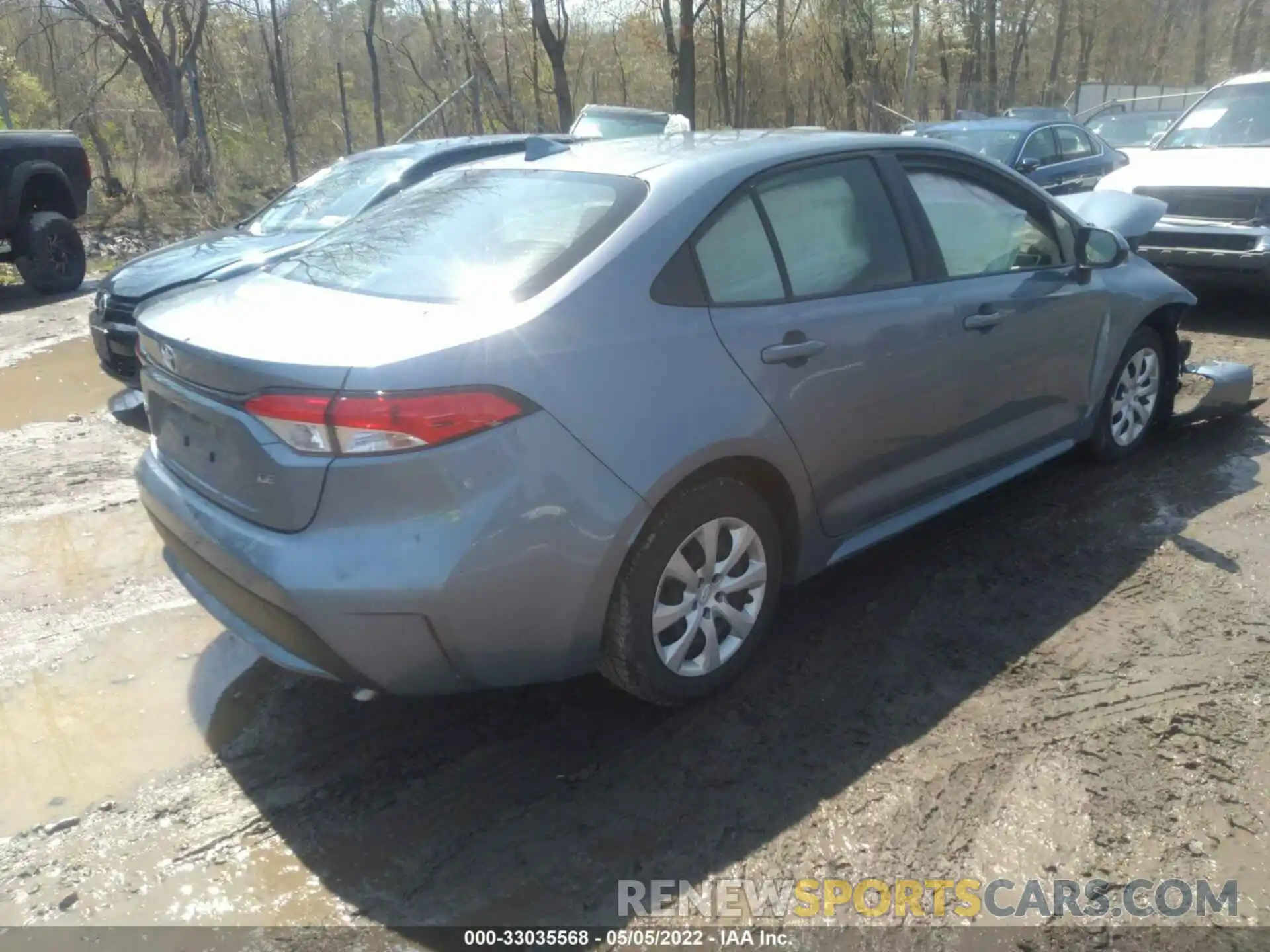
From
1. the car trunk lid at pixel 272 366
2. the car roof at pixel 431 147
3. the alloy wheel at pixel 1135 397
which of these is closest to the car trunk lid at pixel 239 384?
the car trunk lid at pixel 272 366

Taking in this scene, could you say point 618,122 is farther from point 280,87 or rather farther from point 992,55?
point 992,55

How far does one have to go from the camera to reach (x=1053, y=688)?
321cm

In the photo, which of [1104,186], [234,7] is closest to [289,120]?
[234,7]

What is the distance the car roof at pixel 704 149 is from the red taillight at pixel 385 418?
1088 millimetres

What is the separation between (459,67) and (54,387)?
19.8m

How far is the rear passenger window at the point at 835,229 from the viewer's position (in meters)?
3.30

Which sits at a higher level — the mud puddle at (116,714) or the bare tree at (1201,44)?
the bare tree at (1201,44)

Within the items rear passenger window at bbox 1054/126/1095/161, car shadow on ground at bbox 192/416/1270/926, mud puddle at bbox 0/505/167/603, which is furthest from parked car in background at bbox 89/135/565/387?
rear passenger window at bbox 1054/126/1095/161

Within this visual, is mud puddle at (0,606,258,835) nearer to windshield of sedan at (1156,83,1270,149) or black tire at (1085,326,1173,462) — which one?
black tire at (1085,326,1173,462)

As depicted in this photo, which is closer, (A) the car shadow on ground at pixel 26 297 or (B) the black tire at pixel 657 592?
(B) the black tire at pixel 657 592

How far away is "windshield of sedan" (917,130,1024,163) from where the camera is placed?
10.9 metres

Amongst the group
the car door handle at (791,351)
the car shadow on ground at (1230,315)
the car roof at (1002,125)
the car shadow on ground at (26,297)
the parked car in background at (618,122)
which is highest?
the parked car in background at (618,122)

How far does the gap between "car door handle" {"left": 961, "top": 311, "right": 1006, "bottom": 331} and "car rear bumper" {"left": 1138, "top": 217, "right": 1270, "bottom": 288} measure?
4.05 m

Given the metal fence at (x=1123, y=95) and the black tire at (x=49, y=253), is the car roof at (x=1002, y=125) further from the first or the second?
the metal fence at (x=1123, y=95)
